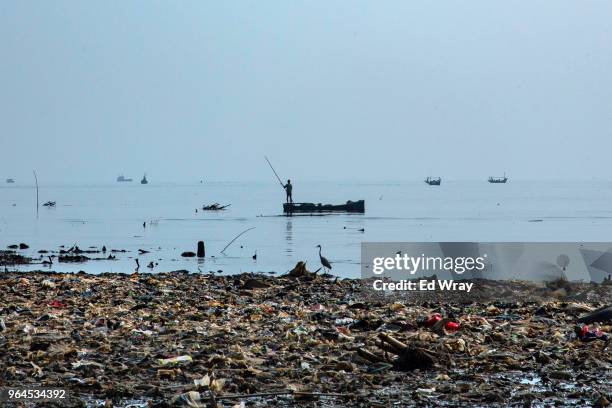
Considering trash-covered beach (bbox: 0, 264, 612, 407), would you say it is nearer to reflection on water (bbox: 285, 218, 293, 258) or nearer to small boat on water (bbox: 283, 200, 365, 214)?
reflection on water (bbox: 285, 218, 293, 258)

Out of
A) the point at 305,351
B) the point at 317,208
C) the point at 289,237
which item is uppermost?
the point at 317,208

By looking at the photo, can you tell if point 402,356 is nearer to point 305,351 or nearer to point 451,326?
point 305,351

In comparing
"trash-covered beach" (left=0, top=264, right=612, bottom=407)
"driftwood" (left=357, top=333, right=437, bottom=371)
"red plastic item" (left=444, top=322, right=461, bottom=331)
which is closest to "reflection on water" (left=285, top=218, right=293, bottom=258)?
"trash-covered beach" (left=0, top=264, right=612, bottom=407)

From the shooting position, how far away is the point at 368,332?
11570 mm

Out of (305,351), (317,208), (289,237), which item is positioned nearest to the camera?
(305,351)

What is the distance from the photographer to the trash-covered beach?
8.23 metres

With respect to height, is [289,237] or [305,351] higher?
[289,237]

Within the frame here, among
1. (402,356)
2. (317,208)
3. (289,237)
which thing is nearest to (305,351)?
(402,356)

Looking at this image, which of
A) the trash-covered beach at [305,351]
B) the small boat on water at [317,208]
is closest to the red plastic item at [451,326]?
the trash-covered beach at [305,351]

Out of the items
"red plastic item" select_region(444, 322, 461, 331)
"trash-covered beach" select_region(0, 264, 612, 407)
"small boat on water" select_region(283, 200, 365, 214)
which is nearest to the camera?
"trash-covered beach" select_region(0, 264, 612, 407)

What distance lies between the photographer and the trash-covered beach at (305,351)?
8.23 metres

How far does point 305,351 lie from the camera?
10.1 m

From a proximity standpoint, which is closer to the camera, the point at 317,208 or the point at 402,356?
the point at 402,356

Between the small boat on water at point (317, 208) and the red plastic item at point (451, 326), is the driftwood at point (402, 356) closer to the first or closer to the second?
the red plastic item at point (451, 326)
